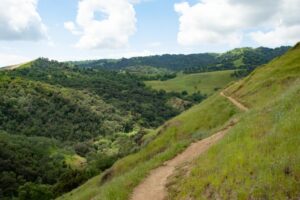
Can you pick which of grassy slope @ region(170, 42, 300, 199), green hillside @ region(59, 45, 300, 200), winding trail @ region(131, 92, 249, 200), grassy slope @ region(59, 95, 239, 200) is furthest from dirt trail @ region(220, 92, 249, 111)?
grassy slope @ region(170, 42, 300, 199)

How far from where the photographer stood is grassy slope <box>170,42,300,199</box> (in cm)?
1562

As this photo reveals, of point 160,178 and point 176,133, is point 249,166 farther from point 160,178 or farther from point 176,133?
point 176,133

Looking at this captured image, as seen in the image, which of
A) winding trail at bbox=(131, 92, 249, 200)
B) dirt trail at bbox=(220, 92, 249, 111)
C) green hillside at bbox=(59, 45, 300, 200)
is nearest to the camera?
green hillside at bbox=(59, 45, 300, 200)

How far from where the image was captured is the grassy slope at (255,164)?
1562cm

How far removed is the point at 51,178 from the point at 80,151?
51.3 meters

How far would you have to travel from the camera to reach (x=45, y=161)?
551ft

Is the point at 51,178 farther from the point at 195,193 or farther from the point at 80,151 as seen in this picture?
the point at 195,193

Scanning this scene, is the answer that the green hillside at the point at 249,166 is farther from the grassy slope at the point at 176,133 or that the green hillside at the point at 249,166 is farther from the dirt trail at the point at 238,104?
the dirt trail at the point at 238,104

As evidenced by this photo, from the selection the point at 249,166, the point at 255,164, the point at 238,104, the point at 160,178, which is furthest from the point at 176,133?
the point at 255,164

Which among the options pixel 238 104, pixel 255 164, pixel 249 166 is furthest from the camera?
pixel 238 104

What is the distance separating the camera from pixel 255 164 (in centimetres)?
1742

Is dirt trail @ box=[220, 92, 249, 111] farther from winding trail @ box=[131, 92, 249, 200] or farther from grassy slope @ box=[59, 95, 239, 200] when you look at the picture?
winding trail @ box=[131, 92, 249, 200]

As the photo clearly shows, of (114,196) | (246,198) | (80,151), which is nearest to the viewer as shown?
(246,198)

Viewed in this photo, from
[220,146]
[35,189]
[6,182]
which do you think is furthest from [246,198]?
[6,182]
